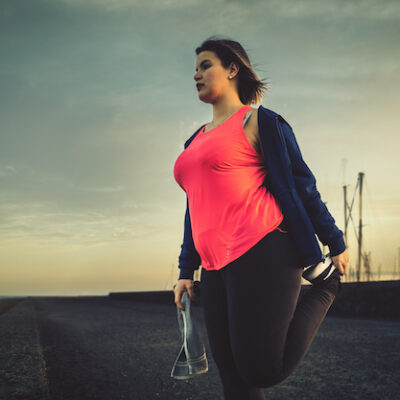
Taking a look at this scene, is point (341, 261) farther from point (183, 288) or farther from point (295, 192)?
point (183, 288)

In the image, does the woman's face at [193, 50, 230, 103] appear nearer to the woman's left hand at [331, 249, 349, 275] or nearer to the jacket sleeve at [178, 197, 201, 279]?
the jacket sleeve at [178, 197, 201, 279]

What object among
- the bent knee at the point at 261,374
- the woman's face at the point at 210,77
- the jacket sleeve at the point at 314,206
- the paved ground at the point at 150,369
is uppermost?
the woman's face at the point at 210,77

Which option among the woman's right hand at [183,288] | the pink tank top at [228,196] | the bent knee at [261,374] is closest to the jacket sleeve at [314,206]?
the pink tank top at [228,196]

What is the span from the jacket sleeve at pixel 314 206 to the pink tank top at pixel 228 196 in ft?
0.47

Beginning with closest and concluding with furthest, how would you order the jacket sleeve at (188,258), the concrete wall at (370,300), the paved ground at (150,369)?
the jacket sleeve at (188,258) → the paved ground at (150,369) → the concrete wall at (370,300)

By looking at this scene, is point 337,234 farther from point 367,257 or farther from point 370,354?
point 367,257

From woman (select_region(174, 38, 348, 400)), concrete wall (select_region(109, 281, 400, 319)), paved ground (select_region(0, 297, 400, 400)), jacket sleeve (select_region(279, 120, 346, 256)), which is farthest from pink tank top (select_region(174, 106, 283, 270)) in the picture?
concrete wall (select_region(109, 281, 400, 319))

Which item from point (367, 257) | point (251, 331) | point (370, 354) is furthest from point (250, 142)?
point (367, 257)

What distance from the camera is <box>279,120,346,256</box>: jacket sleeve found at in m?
1.91

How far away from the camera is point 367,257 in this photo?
39.4m

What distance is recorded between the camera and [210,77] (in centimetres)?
225

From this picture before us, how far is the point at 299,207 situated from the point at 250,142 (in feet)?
1.32

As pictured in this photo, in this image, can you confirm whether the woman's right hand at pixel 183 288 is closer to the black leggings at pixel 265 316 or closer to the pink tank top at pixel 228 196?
the pink tank top at pixel 228 196

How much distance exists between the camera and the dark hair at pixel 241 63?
229 cm
